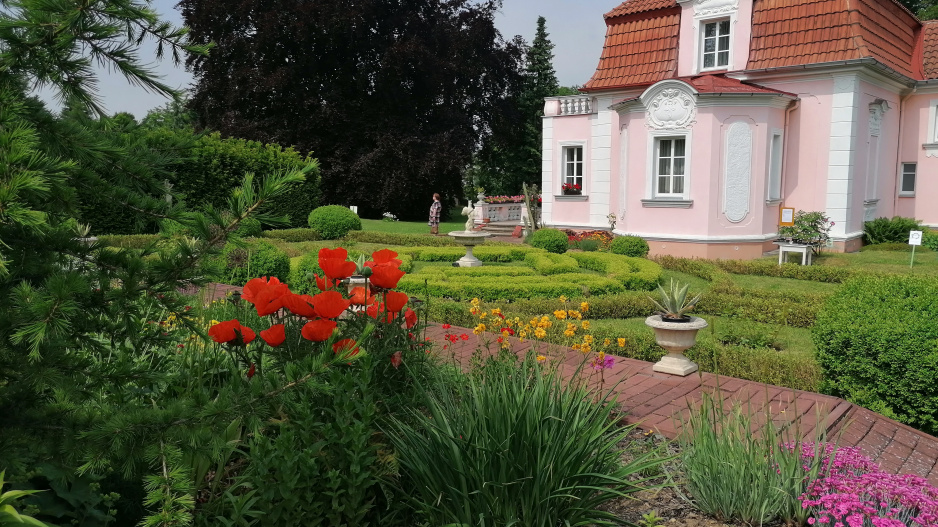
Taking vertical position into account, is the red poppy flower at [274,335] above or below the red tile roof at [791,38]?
below

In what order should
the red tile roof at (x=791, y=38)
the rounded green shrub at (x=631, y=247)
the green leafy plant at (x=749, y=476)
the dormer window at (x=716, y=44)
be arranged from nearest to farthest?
the green leafy plant at (x=749, y=476) < the rounded green shrub at (x=631, y=247) < the red tile roof at (x=791, y=38) < the dormer window at (x=716, y=44)

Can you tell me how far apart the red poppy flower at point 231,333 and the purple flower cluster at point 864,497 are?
8.19 feet

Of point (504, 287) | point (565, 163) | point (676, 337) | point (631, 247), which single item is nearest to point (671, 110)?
point (631, 247)

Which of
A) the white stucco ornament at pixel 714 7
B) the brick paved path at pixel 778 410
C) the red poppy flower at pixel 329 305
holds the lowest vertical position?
the brick paved path at pixel 778 410

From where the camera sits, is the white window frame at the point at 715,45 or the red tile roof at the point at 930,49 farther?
the red tile roof at the point at 930,49

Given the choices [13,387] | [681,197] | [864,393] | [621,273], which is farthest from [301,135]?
[13,387]

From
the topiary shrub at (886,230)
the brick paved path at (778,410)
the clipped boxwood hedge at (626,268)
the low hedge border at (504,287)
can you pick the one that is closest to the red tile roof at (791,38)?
the topiary shrub at (886,230)

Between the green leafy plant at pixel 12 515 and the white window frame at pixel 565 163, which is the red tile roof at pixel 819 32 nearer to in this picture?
the white window frame at pixel 565 163

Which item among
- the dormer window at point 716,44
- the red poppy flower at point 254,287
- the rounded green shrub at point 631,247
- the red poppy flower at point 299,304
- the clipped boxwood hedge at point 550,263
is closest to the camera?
the red poppy flower at point 299,304

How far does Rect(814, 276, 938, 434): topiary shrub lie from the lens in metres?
5.33

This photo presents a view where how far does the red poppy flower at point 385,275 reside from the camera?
128 inches

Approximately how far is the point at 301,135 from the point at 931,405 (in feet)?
85.0

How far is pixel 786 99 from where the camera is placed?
16.4m

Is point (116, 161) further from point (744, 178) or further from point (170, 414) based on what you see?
point (744, 178)
